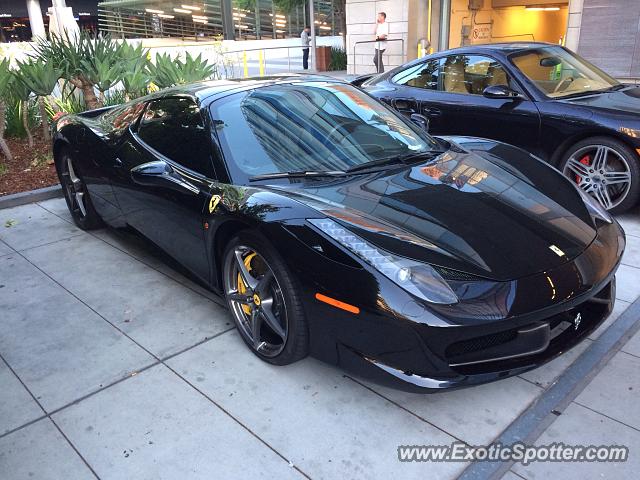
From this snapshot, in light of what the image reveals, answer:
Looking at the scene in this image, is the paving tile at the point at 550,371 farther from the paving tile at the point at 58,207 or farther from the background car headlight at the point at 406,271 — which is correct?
the paving tile at the point at 58,207

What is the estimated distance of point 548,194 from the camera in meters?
3.00

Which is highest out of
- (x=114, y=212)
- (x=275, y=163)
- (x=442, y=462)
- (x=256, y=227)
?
(x=275, y=163)

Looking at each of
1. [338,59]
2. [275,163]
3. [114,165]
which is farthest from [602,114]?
[338,59]

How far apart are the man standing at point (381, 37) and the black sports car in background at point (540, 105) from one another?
926 cm

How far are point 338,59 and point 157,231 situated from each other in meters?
18.2

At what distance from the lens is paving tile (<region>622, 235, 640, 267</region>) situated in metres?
4.06

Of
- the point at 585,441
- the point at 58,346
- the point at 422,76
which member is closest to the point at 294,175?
the point at 58,346

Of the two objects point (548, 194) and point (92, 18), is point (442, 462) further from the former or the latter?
point (92, 18)

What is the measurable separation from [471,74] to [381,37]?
1006cm

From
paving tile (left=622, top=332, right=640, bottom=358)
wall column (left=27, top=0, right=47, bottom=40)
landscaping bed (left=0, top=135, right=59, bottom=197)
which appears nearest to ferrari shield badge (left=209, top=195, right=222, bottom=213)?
paving tile (left=622, top=332, right=640, bottom=358)

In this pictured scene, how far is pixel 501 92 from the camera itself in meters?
5.23

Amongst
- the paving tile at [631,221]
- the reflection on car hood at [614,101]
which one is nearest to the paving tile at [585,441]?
the paving tile at [631,221]

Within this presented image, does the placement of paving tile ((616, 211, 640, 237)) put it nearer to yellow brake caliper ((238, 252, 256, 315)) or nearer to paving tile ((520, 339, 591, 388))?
paving tile ((520, 339, 591, 388))

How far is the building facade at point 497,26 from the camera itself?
11.3 m
